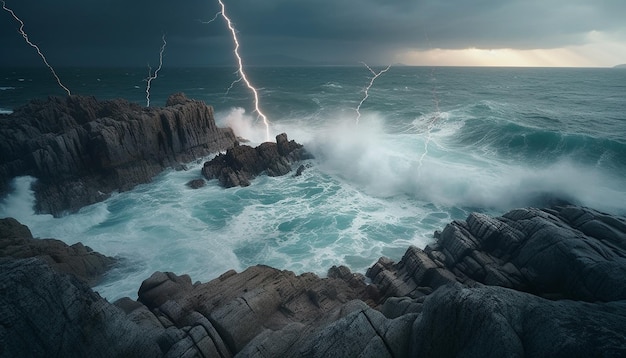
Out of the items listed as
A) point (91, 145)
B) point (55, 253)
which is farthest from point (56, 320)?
point (91, 145)

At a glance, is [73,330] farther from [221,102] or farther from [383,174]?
[221,102]

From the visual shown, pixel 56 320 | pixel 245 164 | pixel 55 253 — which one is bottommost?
pixel 55 253

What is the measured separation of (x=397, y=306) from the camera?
40.0 ft

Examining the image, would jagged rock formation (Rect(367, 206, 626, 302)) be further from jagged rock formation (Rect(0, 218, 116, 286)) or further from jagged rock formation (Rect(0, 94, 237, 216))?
jagged rock formation (Rect(0, 94, 237, 216))

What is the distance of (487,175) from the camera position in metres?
32.8

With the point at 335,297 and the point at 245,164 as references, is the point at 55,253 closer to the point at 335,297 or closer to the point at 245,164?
the point at 335,297

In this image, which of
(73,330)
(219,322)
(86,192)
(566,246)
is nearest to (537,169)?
(566,246)

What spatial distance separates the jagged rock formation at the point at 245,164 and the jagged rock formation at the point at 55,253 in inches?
606

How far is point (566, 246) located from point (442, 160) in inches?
990

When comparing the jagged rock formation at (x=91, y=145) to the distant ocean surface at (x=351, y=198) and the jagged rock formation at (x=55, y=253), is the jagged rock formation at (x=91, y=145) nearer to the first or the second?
the distant ocean surface at (x=351, y=198)

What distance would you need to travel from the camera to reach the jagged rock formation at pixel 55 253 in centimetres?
1614

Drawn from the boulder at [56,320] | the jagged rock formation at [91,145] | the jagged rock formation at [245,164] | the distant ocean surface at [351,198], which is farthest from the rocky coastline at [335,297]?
the jagged rock formation at [245,164]

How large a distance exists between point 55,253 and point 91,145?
1697cm

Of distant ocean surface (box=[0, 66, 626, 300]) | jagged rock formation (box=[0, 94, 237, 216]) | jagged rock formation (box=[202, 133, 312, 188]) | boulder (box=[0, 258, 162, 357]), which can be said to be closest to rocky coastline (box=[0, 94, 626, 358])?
boulder (box=[0, 258, 162, 357])
